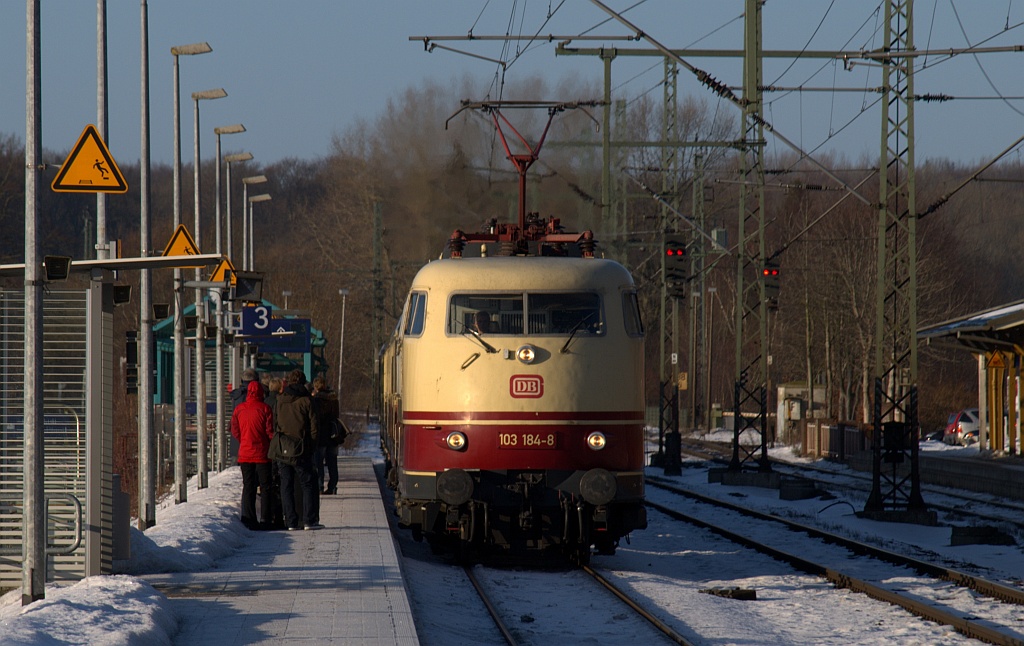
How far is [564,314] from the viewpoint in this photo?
13.6 m

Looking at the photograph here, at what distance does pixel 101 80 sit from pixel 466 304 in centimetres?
558

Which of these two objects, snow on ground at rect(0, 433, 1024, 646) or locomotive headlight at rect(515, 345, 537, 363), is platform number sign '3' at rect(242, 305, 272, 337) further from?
locomotive headlight at rect(515, 345, 537, 363)

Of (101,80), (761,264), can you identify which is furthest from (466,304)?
(761,264)

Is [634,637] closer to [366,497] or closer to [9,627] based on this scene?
[9,627]

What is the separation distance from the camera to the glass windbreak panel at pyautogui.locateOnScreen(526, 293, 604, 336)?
44.5 feet

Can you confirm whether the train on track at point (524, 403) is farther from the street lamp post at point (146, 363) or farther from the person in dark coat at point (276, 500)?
the street lamp post at point (146, 363)

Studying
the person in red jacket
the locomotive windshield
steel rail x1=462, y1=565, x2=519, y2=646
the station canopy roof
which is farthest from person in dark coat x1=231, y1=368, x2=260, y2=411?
the station canopy roof

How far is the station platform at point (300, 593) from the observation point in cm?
883

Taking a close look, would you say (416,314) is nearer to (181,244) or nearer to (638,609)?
(638,609)

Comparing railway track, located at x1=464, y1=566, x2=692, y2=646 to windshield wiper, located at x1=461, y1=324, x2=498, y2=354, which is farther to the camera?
windshield wiper, located at x1=461, y1=324, x2=498, y2=354

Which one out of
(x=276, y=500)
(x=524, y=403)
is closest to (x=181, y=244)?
(x=276, y=500)

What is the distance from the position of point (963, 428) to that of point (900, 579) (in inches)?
1260

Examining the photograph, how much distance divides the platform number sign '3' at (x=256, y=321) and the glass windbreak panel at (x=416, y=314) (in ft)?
38.2

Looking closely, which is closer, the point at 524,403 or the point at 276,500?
the point at 524,403
